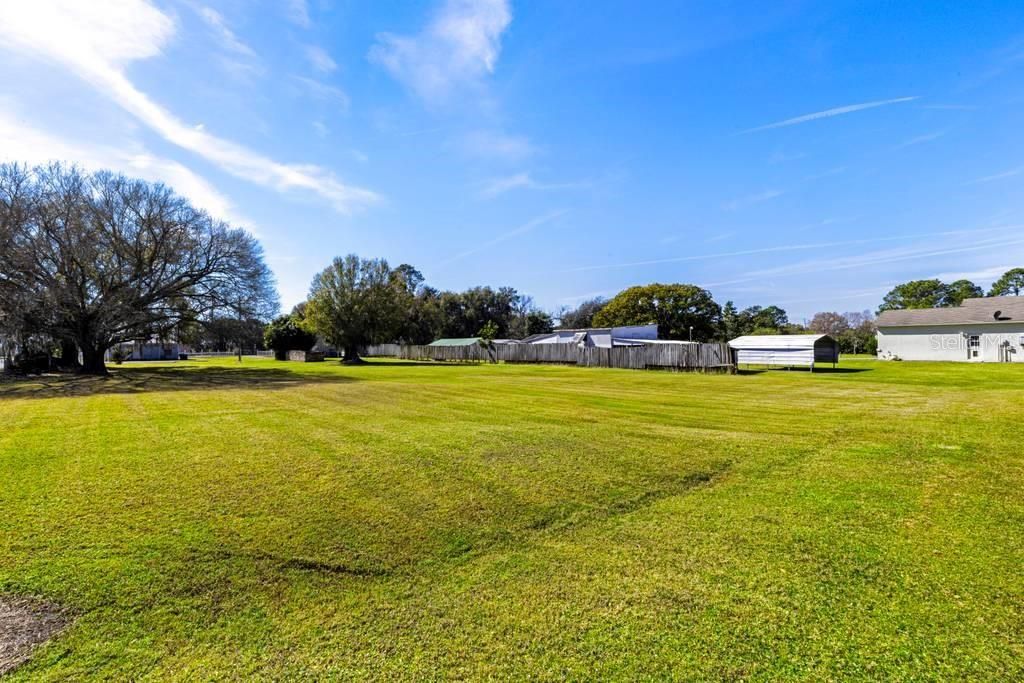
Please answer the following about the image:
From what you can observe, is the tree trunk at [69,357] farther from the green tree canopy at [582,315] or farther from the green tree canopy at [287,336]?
the green tree canopy at [582,315]

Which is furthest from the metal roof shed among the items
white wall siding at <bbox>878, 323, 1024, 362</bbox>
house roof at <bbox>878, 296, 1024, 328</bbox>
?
house roof at <bbox>878, 296, 1024, 328</bbox>

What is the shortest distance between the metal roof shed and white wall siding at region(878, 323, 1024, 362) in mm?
13539

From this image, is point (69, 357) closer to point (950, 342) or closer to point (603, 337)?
point (603, 337)

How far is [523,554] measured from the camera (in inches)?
139

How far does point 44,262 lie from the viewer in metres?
22.8

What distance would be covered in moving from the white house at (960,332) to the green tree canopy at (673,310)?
20.3 metres

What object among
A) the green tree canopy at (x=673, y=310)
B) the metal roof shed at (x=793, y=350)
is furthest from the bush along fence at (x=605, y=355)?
the green tree canopy at (x=673, y=310)

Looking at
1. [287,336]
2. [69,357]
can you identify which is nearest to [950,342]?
[287,336]

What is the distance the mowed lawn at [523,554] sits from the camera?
2.40 m

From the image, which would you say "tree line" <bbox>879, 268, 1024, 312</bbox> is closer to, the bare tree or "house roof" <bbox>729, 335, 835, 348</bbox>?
"house roof" <bbox>729, 335, 835, 348</bbox>

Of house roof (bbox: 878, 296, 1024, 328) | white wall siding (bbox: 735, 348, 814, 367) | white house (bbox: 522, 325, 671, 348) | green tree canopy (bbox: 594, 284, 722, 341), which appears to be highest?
green tree canopy (bbox: 594, 284, 722, 341)

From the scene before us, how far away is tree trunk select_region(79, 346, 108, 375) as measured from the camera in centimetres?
2525

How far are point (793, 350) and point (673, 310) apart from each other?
30483 millimetres

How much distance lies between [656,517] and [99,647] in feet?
12.6
